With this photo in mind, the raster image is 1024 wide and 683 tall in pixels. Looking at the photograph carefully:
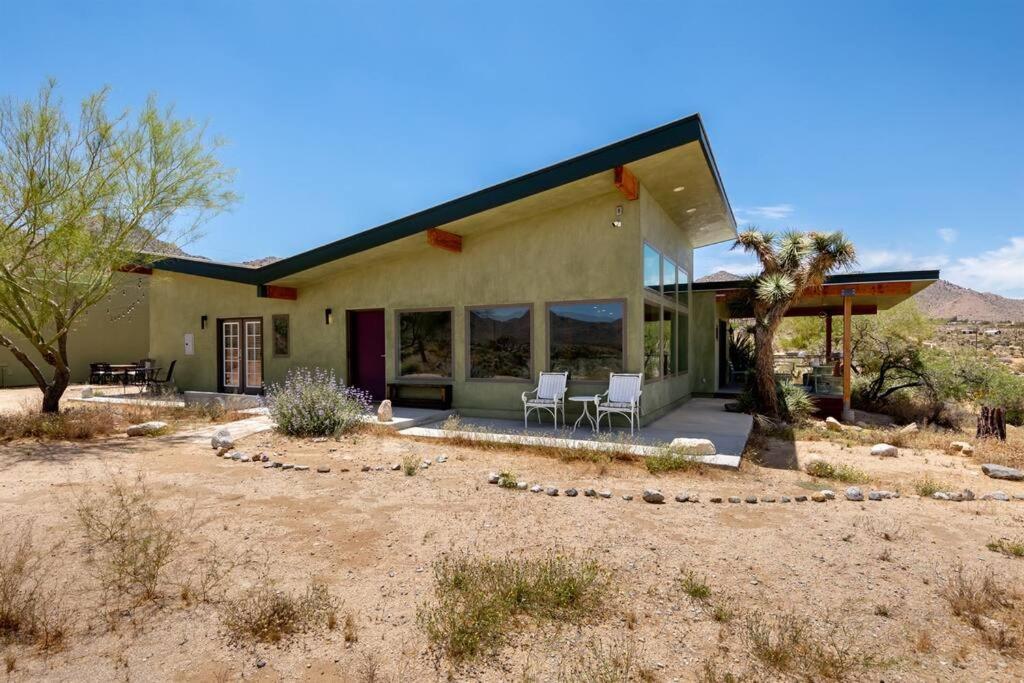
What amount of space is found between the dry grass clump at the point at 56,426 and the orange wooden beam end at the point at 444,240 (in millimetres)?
5699

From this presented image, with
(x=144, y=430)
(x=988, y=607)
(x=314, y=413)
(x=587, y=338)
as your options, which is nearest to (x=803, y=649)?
(x=988, y=607)

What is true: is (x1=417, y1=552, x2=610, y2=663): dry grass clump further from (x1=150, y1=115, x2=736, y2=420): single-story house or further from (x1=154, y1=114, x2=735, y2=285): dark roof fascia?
(x1=154, y1=114, x2=735, y2=285): dark roof fascia

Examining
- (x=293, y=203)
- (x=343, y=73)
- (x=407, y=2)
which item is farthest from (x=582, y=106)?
(x=293, y=203)

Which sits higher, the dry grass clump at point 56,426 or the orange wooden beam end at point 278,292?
the orange wooden beam end at point 278,292

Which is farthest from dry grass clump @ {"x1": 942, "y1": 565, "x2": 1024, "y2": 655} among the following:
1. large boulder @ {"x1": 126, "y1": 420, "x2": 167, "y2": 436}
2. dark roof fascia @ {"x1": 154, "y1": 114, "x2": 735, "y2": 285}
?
large boulder @ {"x1": 126, "y1": 420, "x2": 167, "y2": 436}

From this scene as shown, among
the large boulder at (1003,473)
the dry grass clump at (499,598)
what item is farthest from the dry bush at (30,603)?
the large boulder at (1003,473)

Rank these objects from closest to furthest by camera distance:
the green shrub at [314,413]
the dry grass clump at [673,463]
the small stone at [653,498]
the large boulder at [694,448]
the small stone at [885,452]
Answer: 1. the small stone at [653,498]
2. the dry grass clump at [673,463]
3. the large boulder at [694,448]
4. the small stone at [885,452]
5. the green shrub at [314,413]

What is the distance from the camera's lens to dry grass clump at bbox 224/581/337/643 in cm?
268

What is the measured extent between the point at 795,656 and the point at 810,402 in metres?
9.94

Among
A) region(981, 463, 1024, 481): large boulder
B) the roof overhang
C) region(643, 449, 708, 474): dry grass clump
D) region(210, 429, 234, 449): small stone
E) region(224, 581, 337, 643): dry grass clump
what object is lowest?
region(981, 463, 1024, 481): large boulder

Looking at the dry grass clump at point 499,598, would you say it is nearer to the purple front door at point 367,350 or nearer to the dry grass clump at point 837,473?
the dry grass clump at point 837,473

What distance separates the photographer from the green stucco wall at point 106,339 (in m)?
16.1

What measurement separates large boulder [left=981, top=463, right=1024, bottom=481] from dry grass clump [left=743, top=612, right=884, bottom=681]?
5.09m

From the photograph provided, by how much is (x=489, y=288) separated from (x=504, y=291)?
0.31 metres
